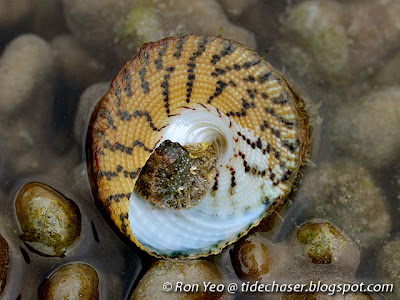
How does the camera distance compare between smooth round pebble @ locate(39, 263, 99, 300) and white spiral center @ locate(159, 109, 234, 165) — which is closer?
smooth round pebble @ locate(39, 263, 99, 300)

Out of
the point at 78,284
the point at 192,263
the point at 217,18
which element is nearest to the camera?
the point at 78,284

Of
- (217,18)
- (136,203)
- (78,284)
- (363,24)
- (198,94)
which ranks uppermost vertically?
(363,24)

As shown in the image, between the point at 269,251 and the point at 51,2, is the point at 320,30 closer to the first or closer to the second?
the point at 269,251

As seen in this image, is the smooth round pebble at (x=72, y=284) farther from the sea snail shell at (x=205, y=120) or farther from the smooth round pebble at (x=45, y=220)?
the sea snail shell at (x=205, y=120)

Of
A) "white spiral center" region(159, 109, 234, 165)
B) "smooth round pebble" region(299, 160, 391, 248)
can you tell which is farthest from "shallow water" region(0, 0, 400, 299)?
"white spiral center" region(159, 109, 234, 165)

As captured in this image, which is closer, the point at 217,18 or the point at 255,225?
the point at 255,225

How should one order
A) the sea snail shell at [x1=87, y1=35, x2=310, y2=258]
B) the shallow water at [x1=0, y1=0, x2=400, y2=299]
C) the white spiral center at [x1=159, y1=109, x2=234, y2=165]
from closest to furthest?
the sea snail shell at [x1=87, y1=35, x2=310, y2=258] < the shallow water at [x1=0, y1=0, x2=400, y2=299] < the white spiral center at [x1=159, y1=109, x2=234, y2=165]

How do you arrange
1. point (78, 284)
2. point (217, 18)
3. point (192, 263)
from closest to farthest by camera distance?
1. point (78, 284)
2. point (192, 263)
3. point (217, 18)

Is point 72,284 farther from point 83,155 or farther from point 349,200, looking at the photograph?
point 349,200

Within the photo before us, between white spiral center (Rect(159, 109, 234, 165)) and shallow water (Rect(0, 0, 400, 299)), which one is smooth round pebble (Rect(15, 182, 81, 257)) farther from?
white spiral center (Rect(159, 109, 234, 165))

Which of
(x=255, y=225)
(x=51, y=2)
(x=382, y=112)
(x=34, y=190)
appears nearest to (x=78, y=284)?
(x=34, y=190)
